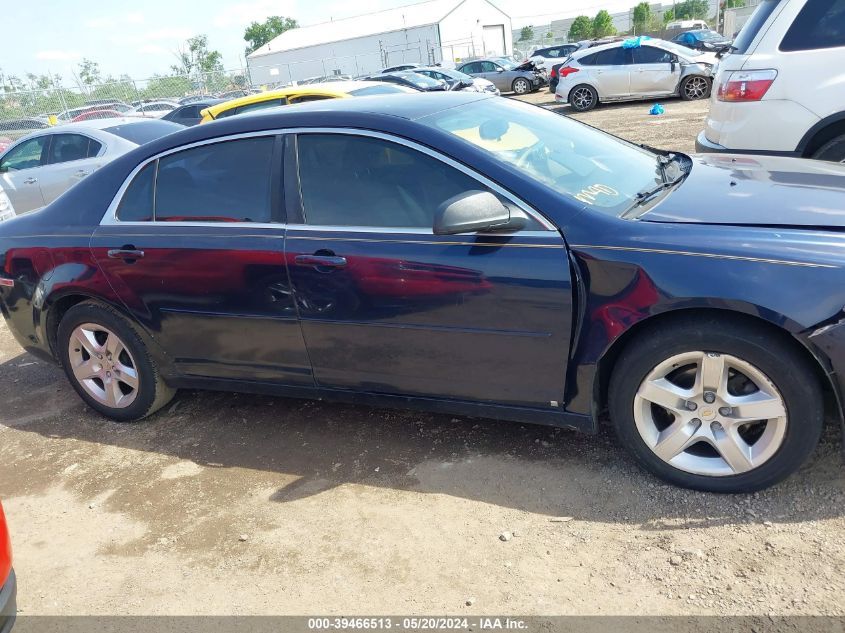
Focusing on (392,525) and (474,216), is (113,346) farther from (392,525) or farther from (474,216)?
(474,216)

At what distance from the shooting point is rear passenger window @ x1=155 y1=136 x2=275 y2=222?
3.50 meters

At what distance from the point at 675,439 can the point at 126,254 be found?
9.57 feet

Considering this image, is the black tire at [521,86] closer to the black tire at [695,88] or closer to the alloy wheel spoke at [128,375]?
the black tire at [695,88]

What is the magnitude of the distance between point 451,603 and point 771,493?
1372mm

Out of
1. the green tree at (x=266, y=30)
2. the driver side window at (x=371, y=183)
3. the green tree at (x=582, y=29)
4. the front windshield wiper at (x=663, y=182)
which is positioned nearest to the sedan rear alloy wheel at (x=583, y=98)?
the front windshield wiper at (x=663, y=182)

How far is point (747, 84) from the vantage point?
498 cm

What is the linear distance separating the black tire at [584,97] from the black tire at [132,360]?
16.0 m

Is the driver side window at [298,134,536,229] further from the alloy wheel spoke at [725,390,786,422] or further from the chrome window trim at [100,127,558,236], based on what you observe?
the alloy wheel spoke at [725,390,786,422]

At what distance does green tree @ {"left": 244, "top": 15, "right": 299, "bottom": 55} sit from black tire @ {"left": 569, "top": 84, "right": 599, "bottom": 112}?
87.6 metres

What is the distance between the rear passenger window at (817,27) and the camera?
4715 millimetres

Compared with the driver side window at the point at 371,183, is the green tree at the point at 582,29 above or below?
below

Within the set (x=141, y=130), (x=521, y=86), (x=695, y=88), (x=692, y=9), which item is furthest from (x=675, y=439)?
(x=692, y=9)

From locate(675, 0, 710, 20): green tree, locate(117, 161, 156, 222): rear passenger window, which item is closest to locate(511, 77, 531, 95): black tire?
locate(117, 161, 156, 222): rear passenger window

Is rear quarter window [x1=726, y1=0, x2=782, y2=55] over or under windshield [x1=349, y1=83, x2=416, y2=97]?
over
